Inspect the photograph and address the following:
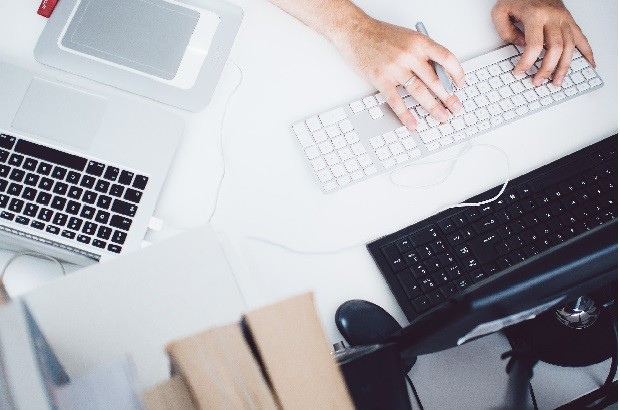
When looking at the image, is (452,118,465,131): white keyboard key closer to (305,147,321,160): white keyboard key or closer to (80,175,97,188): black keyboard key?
(305,147,321,160): white keyboard key

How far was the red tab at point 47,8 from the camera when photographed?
32.6 inches

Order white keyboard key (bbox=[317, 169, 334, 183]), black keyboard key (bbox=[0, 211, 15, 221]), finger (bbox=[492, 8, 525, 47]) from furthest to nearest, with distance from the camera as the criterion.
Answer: finger (bbox=[492, 8, 525, 47]), white keyboard key (bbox=[317, 169, 334, 183]), black keyboard key (bbox=[0, 211, 15, 221])

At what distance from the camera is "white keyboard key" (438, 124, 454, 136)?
2.76 feet

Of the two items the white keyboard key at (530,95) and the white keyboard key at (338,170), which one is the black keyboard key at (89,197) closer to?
the white keyboard key at (338,170)

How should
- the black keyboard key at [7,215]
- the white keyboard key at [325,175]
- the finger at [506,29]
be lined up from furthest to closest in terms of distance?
the finger at [506,29]
the white keyboard key at [325,175]
the black keyboard key at [7,215]

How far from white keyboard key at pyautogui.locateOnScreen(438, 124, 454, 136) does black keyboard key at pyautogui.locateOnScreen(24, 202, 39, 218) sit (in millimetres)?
541

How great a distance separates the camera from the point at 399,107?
832mm

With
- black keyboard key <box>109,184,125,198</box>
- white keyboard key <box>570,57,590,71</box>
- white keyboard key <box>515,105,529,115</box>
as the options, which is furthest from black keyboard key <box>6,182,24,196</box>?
white keyboard key <box>570,57,590,71</box>

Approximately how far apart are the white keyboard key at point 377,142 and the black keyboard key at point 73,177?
39cm

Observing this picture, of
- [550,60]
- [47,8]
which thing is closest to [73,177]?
[47,8]

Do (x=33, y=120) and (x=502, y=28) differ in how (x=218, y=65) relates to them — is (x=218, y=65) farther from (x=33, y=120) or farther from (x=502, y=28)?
Result: (x=502, y=28)

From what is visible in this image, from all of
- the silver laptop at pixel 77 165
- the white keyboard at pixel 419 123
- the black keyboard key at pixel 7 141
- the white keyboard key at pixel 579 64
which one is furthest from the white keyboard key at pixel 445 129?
the black keyboard key at pixel 7 141

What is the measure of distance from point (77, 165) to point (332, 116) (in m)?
0.34

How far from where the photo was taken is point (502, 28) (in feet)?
3.04
